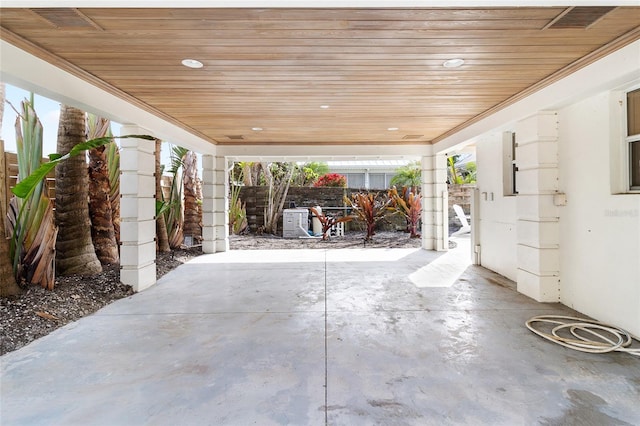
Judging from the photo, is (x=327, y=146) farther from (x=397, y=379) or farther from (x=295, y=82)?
(x=397, y=379)

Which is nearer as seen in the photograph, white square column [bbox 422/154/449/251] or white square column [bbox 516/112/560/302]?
white square column [bbox 516/112/560/302]

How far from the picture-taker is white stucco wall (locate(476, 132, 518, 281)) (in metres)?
4.89

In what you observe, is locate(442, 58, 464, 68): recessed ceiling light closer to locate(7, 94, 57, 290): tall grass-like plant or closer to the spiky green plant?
the spiky green plant

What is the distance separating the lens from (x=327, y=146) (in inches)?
300

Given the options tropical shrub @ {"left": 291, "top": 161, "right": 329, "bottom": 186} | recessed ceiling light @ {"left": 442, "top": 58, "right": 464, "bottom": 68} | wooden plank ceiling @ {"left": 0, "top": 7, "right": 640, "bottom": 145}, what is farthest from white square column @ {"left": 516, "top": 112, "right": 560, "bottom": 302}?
tropical shrub @ {"left": 291, "top": 161, "right": 329, "bottom": 186}

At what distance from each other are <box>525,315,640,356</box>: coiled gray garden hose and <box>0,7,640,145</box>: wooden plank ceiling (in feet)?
7.81

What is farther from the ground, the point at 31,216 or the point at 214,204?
the point at 214,204

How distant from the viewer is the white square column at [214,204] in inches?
297

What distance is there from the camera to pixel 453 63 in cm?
312

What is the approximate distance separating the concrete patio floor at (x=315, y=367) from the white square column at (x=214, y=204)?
3.53m

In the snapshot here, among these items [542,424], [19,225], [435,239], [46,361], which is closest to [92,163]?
[19,225]

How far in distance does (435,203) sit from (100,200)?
646cm
